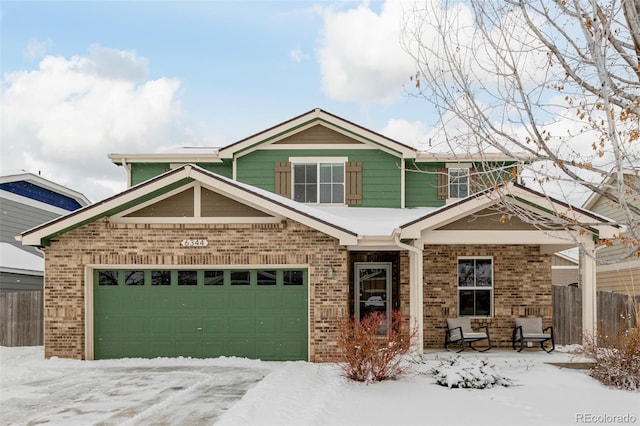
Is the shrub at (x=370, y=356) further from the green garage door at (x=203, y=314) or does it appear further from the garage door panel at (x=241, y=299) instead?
the garage door panel at (x=241, y=299)

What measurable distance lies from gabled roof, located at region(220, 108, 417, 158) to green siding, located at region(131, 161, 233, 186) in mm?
577

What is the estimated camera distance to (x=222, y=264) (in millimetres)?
13281

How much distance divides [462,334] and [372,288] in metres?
2.76

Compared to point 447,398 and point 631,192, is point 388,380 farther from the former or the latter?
point 631,192

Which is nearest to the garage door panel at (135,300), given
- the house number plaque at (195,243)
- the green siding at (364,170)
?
the house number plaque at (195,243)

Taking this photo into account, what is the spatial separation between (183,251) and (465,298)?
7381mm

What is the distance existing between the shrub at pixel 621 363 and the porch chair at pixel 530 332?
3.92 metres

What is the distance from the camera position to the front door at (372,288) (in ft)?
51.4

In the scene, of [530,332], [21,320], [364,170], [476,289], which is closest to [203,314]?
[364,170]

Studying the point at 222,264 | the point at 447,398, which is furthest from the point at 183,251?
the point at 447,398

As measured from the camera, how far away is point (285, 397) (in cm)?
909

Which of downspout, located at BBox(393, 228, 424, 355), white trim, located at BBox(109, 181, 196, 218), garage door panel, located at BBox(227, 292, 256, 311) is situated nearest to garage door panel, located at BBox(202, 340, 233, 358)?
garage door panel, located at BBox(227, 292, 256, 311)

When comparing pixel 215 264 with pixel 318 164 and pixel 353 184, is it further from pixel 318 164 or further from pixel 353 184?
pixel 353 184

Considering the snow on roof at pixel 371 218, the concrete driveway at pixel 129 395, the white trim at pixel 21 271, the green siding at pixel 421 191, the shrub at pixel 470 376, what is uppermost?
the green siding at pixel 421 191
